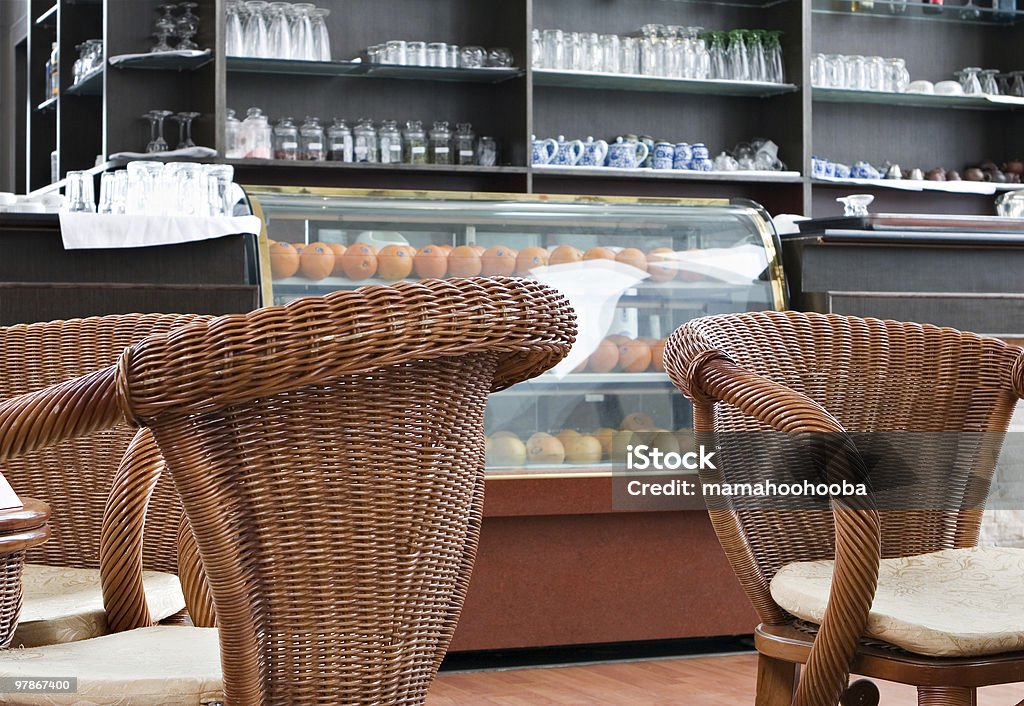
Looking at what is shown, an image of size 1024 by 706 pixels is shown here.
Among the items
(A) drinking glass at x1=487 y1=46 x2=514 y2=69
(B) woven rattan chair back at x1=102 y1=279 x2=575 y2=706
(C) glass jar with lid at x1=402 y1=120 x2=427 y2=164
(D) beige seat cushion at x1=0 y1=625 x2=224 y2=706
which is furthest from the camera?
(A) drinking glass at x1=487 y1=46 x2=514 y2=69

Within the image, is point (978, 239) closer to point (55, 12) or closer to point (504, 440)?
point (504, 440)

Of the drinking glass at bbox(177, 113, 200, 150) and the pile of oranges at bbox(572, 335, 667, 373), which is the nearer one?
the pile of oranges at bbox(572, 335, 667, 373)

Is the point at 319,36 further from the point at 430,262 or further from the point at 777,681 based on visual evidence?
the point at 777,681

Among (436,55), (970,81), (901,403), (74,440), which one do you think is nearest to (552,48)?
(436,55)

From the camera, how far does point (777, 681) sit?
5.76 feet

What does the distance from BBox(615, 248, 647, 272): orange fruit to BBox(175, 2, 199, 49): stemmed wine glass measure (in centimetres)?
226

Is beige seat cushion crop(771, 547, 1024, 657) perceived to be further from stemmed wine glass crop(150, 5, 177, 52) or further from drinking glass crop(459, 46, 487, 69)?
stemmed wine glass crop(150, 5, 177, 52)

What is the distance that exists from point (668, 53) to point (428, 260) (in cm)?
245

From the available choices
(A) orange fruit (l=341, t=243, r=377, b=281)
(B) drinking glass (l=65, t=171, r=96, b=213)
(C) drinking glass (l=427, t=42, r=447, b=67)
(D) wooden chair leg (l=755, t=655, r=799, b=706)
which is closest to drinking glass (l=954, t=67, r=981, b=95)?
(C) drinking glass (l=427, t=42, r=447, b=67)

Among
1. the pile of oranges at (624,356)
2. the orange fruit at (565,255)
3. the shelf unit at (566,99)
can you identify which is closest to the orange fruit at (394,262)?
the orange fruit at (565,255)

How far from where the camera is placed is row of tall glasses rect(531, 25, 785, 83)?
507cm

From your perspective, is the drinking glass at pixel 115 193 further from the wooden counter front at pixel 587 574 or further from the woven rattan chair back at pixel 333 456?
the woven rattan chair back at pixel 333 456

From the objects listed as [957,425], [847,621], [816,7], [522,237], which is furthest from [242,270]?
[816,7]

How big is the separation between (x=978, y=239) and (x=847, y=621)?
223cm
